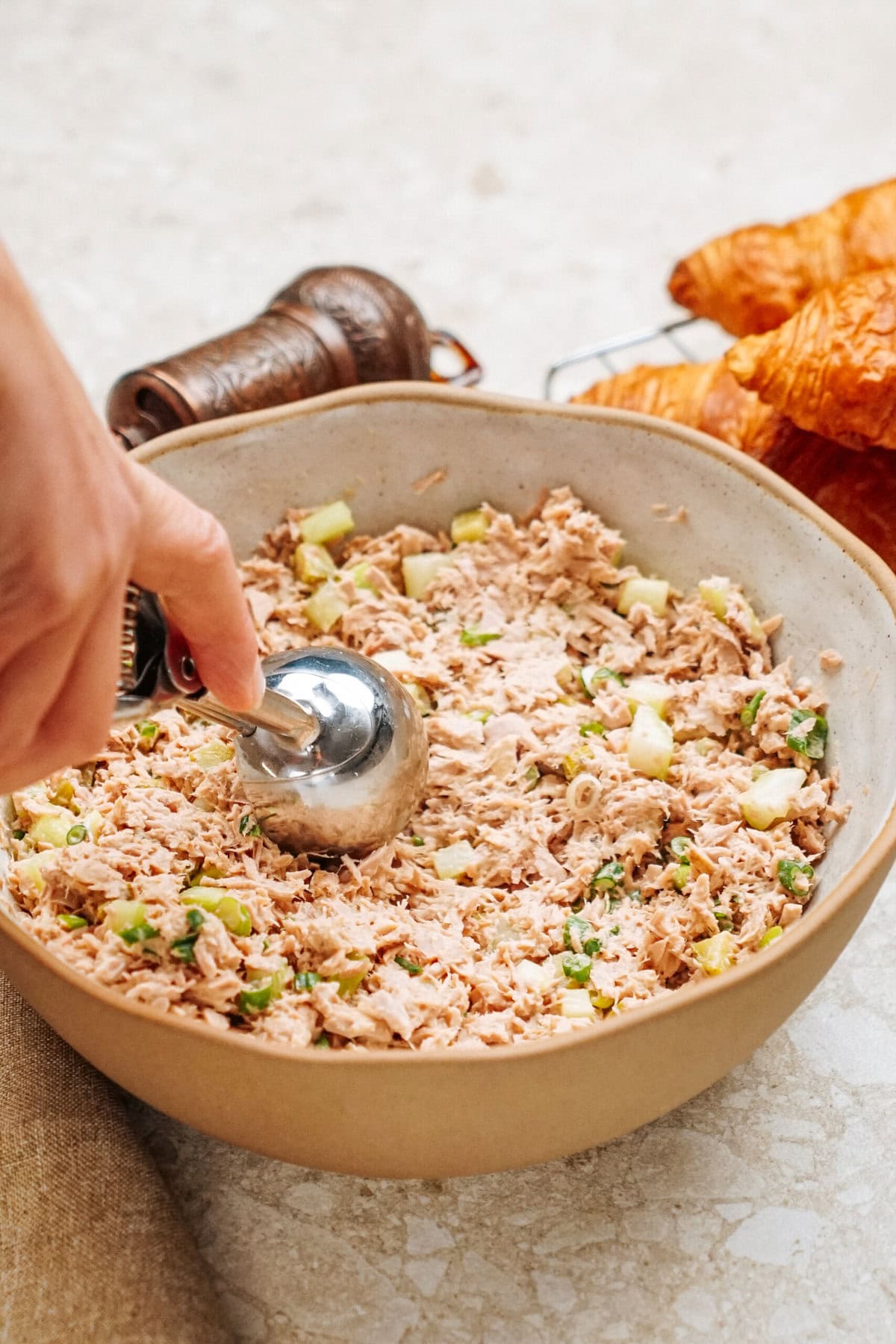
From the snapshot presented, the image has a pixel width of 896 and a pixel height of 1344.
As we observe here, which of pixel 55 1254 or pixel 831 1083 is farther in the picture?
pixel 831 1083

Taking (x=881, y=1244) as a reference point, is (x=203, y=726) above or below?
above

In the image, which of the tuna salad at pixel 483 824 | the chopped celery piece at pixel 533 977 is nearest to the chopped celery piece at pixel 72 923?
the tuna salad at pixel 483 824

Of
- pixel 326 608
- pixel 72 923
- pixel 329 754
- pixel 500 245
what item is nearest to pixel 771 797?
pixel 329 754

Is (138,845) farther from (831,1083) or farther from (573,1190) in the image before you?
(831,1083)

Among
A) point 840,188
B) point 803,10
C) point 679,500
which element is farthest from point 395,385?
point 803,10

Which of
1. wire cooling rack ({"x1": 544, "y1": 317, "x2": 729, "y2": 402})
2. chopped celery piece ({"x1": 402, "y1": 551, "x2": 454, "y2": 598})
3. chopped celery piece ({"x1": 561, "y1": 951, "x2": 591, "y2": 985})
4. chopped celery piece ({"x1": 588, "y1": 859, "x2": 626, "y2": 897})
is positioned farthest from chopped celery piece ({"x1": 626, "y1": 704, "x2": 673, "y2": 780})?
wire cooling rack ({"x1": 544, "y1": 317, "x2": 729, "y2": 402})

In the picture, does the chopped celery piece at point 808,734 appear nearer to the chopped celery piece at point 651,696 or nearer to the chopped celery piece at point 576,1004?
the chopped celery piece at point 651,696
